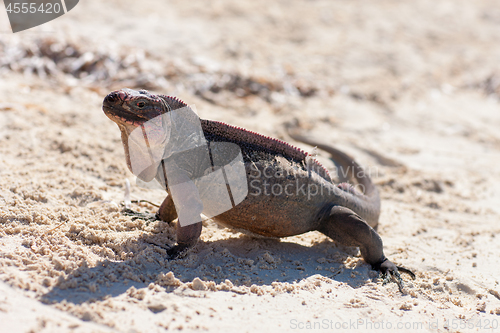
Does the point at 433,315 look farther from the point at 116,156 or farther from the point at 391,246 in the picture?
the point at 116,156

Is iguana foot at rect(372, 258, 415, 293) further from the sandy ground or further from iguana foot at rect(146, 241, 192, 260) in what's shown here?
iguana foot at rect(146, 241, 192, 260)

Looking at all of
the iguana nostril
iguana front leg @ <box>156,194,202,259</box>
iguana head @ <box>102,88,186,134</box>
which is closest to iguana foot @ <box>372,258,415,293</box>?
→ iguana front leg @ <box>156,194,202,259</box>

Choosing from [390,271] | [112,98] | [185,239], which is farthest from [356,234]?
[112,98]

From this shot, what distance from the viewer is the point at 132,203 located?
398 centimetres

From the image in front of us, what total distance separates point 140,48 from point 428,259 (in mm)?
6314

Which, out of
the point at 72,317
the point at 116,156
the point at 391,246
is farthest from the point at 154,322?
the point at 116,156

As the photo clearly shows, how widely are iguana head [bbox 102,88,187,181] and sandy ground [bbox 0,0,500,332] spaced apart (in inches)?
24.9

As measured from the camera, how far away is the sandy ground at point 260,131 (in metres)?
2.58

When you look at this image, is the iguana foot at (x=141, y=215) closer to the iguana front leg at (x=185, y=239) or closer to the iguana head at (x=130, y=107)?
the iguana front leg at (x=185, y=239)

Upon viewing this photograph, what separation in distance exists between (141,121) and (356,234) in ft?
6.40

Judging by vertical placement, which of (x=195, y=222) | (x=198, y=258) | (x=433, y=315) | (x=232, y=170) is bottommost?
(x=433, y=315)

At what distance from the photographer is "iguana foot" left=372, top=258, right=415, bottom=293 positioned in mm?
3170

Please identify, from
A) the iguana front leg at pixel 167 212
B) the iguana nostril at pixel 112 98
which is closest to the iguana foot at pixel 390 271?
the iguana front leg at pixel 167 212

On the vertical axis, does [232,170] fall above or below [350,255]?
above
